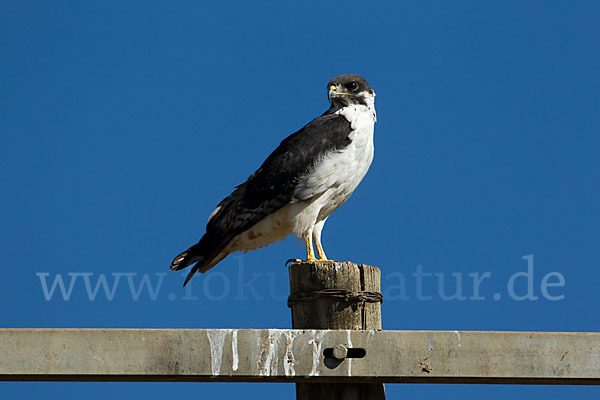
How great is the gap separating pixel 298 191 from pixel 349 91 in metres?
0.92

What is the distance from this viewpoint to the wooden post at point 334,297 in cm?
331

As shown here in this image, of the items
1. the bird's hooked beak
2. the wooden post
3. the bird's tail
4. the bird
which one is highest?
the bird's hooked beak

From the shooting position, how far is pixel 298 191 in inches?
222

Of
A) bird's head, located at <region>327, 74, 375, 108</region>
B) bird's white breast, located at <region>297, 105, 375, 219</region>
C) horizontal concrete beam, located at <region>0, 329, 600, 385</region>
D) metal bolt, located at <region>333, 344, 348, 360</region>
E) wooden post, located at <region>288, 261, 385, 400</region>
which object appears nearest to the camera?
horizontal concrete beam, located at <region>0, 329, 600, 385</region>

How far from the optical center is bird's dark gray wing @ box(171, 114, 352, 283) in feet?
18.5

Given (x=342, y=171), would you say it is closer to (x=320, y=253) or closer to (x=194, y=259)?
(x=320, y=253)

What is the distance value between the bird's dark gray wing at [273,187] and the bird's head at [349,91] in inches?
9.3

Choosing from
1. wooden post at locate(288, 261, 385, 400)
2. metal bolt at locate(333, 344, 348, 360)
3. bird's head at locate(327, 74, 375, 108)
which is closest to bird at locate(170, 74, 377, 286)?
bird's head at locate(327, 74, 375, 108)

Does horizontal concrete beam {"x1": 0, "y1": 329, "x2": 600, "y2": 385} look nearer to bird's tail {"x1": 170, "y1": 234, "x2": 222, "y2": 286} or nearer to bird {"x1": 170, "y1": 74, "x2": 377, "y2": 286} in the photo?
bird {"x1": 170, "y1": 74, "x2": 377, "y2": 286}

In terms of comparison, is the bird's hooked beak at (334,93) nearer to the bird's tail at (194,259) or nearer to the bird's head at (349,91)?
the bird's head at (349,91)

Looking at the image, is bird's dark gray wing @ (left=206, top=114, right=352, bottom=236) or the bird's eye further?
the bird's eye

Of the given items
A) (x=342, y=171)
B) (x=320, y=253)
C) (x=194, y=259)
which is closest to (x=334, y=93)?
(x=342, y=171)

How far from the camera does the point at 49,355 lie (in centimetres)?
272

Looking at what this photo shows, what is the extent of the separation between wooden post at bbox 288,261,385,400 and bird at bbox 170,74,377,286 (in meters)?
2.04
